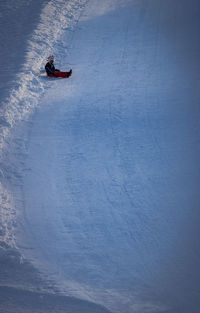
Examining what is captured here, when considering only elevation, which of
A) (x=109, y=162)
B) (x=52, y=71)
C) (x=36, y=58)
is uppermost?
(x=36, y=58)

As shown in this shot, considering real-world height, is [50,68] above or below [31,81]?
above

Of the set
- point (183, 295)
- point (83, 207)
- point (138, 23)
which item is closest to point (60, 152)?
point (83, 207)

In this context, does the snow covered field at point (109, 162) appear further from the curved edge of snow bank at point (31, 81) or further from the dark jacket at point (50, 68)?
the dark jacket at point (50, 68)

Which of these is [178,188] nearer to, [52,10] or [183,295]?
[183,295]

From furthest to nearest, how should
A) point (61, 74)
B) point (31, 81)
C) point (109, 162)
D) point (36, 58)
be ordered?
point (36, 58) < point (61, 74) < point (31, 81) < point (109, 162)

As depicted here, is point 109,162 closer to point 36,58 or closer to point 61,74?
point 61,74

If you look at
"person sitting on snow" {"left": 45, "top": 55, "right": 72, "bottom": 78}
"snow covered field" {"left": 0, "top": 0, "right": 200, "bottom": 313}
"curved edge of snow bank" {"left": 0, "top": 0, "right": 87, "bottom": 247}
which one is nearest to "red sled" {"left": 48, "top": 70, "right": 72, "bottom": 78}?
"person sitting on snow" {"left": 45, "top": 55, "right": 72, "bottom": 78}

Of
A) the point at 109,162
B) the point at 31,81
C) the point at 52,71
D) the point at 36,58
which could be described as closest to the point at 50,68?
the point at 52,71
